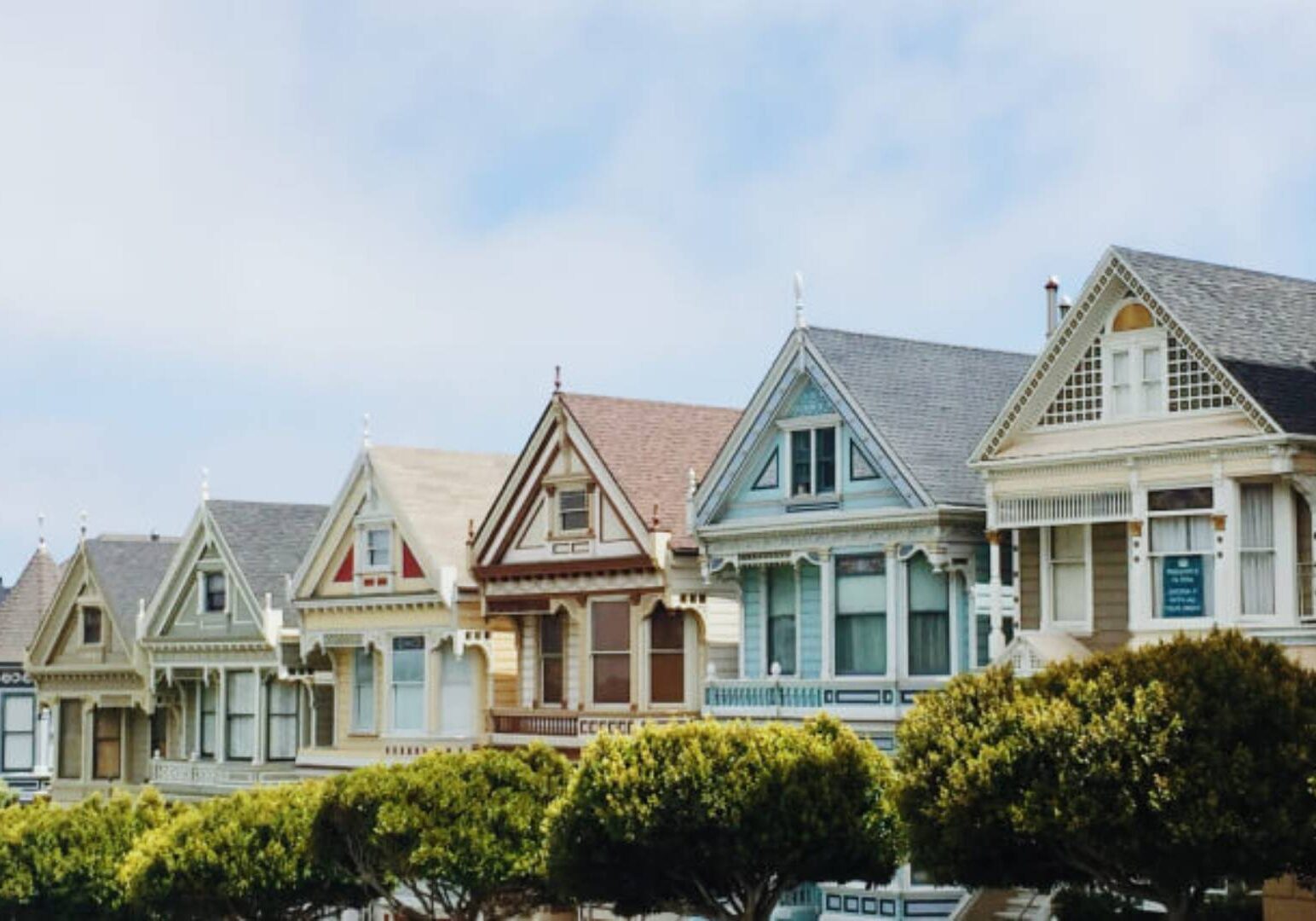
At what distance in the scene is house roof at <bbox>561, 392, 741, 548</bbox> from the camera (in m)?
50.4

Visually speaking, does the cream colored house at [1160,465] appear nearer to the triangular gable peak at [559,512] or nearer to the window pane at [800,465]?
the window pane at [800,465]

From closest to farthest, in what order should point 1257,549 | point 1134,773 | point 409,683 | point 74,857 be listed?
1. point 1134,773
2. point 1257,549
3. point 74,857
4. point 409,683

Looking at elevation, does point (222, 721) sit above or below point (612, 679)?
below

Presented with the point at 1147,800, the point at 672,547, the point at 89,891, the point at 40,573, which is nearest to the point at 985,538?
the point at 672,547

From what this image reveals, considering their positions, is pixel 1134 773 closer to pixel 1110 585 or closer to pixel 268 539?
pixel 1110 585

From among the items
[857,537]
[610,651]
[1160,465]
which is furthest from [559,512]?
[1160,465]

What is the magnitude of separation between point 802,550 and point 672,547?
4.13m

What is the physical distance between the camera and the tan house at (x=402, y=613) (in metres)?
54.5

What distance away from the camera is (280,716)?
61531mm

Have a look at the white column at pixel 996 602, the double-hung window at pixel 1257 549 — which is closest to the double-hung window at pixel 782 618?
the white column at pixel 996 602

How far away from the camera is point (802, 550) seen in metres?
46.2

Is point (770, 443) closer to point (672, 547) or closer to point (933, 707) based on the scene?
point (672, 547)

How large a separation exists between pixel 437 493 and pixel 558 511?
5.52 meters

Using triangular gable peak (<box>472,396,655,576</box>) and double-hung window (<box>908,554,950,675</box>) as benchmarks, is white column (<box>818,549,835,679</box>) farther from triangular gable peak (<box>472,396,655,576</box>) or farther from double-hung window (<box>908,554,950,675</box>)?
triangular gable peak (<box>472,396,655,576</box>)
